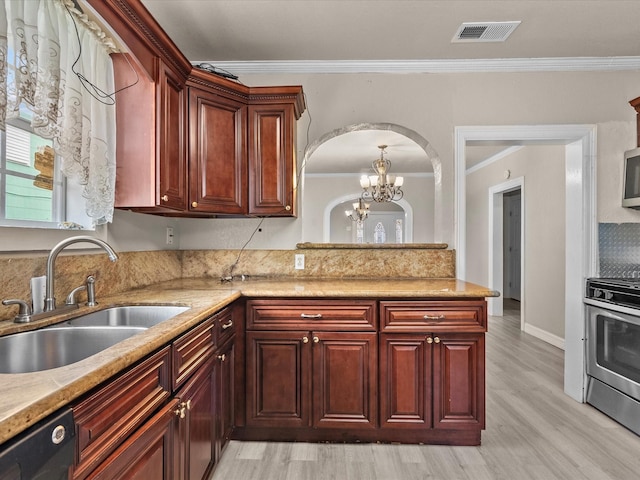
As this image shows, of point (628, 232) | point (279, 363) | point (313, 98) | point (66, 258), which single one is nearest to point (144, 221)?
point (66, 258)

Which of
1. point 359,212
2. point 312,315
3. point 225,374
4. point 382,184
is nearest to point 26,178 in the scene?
point 225,374

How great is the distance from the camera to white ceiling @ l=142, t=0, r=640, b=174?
2172 mm

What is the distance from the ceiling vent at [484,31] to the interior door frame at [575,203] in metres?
0.59

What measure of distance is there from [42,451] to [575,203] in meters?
3.29

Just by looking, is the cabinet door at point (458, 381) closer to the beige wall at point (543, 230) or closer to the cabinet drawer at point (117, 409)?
the cabinet drawer at point (117, 409)

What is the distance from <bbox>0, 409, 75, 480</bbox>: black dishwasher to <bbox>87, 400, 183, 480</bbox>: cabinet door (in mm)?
173

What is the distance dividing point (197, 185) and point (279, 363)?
115cm

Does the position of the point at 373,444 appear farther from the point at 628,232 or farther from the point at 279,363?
the point at 628,232

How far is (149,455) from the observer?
1.17 metres

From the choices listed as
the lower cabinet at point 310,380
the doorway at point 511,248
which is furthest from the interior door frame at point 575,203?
the doorway at point 511,248

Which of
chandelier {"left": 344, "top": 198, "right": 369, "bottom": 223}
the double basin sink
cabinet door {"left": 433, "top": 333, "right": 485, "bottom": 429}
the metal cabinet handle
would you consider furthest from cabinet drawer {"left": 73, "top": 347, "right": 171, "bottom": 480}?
chandelier {"left": 344, "top": 198, "right": 369, "bottom": 223}

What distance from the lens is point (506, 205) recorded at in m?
7.75

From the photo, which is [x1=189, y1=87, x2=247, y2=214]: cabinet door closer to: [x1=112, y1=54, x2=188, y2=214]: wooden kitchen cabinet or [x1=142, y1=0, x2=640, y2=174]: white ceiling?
[x1=112, y1=54, x2=188, y2=214]: wooden kitchen cabinet

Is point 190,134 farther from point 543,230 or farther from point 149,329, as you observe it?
point 543,230
